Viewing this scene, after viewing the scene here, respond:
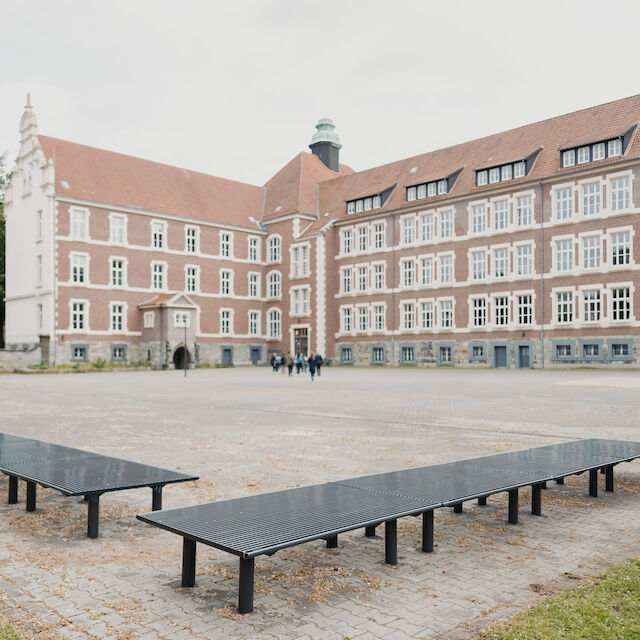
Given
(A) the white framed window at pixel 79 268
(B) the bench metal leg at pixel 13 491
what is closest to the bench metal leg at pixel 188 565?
(B) the bench metal leg at pixel 13 491

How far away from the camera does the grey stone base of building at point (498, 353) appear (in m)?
38.2

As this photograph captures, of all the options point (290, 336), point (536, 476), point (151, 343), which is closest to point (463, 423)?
point (536, 476)

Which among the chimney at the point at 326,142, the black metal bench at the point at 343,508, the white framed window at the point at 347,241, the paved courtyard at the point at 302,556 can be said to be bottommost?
the paved courtyard at the point at 302,556

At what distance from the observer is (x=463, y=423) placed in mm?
12383

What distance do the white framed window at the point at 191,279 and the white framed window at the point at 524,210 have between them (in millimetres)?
26259

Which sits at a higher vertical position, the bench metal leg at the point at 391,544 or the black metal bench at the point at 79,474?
the black metal bench at the point at 79,474

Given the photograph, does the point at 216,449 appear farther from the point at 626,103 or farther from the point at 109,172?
the point at 109,172

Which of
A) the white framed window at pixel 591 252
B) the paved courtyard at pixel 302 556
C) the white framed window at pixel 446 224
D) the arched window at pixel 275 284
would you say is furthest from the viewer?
the arched window at pixel 275 284

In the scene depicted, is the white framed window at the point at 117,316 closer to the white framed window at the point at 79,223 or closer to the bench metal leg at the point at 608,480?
the white framed window at the point at 79,223

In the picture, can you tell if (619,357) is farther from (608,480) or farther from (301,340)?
(608,480)

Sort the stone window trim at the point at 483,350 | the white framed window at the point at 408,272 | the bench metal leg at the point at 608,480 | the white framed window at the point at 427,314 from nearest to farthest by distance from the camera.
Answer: the bench metal leg at the point at 608,480 < the stone window trim at the point at 483,350 < the white framed window at the point at 427,314 < the white framed window at the point at 408,272

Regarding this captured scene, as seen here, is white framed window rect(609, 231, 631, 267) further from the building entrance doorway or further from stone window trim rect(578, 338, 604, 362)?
the building entrance doorway

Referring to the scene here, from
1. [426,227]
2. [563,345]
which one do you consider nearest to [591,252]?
[563,345]

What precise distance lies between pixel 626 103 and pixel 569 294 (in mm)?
12323
